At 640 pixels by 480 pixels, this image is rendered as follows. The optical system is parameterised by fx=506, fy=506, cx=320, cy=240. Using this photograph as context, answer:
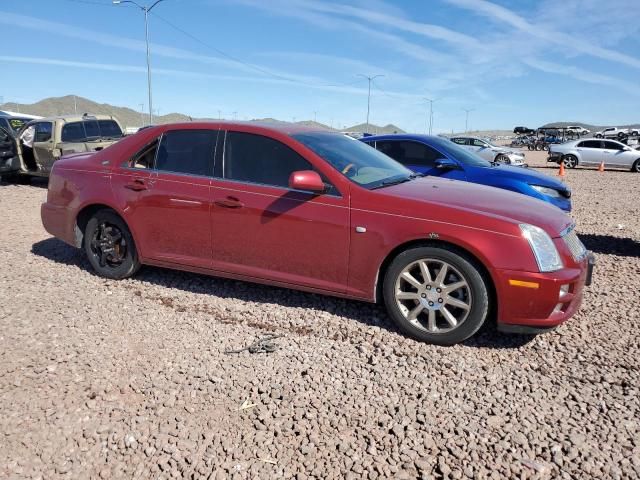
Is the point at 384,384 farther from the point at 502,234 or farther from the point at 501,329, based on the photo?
the point at 502,234

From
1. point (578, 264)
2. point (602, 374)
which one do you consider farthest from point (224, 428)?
point (578, 264)

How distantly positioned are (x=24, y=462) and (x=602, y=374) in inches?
134

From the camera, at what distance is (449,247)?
3.62 meters

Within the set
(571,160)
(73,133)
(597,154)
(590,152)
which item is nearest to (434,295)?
(73,133)

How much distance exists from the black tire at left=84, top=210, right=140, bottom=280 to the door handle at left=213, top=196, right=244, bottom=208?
119cm

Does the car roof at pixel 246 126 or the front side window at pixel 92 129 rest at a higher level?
the front side window at pixel 92 129

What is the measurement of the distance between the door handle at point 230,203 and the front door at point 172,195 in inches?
4.7

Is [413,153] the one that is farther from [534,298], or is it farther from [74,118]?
[74,118]

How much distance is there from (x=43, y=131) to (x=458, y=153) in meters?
9.32

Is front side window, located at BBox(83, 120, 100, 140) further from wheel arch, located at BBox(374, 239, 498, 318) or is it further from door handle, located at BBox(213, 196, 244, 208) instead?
wheel arch, located at BBox(374, 239, 498, 318)

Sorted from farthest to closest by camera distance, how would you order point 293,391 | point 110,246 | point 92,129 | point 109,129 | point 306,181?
1. point 109,129
2. point 92,129
3. point 110,246
4. point 306,181
5. point 293,391

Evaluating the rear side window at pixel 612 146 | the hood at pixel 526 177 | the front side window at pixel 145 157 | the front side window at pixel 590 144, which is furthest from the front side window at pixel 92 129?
the rear side window at pixel 612 146

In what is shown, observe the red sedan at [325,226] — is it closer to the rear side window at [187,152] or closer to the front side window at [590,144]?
the rear side window at [187,152]

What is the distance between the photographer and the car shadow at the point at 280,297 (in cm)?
391
